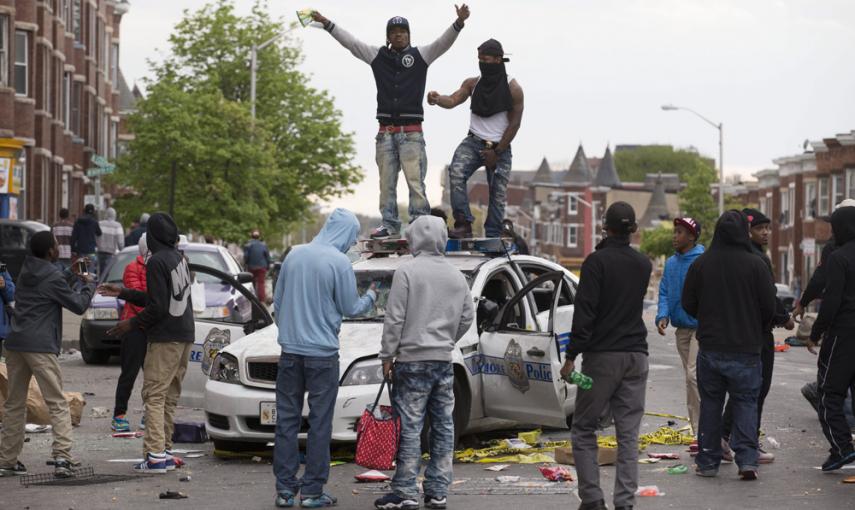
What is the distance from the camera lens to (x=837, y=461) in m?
11.3

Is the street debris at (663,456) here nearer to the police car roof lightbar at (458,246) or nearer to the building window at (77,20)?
the police car roof lightbar at (458,246)

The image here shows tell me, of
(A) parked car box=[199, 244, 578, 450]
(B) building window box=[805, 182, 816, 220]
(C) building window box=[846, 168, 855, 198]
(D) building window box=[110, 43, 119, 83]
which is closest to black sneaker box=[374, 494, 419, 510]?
(A) parked car box=[199, 244, 578, 450]

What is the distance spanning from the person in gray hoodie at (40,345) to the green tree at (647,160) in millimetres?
162210

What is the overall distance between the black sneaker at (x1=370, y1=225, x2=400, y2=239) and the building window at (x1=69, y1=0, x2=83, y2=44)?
40.4 m

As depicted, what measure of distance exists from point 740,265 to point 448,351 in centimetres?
239

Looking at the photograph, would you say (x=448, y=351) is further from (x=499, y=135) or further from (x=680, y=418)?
(x=680, y=418)

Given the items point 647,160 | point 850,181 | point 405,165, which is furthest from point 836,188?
point 647,160

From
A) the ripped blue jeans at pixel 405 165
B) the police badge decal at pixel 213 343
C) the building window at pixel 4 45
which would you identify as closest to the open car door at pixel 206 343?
the police badge decal at pixel 213 343

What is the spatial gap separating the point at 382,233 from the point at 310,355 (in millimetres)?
4201

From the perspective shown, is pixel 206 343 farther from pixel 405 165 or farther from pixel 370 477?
pixel 370 477

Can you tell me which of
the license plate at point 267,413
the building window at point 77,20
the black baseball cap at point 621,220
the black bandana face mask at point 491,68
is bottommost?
the license plate at point 267,413

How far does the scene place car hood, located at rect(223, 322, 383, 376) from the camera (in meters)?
11.7

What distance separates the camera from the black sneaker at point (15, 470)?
36.6 feet

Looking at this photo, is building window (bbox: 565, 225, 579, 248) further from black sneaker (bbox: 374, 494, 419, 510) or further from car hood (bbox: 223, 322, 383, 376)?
black sneaker (bbox: 374, 494, 419, 510)
